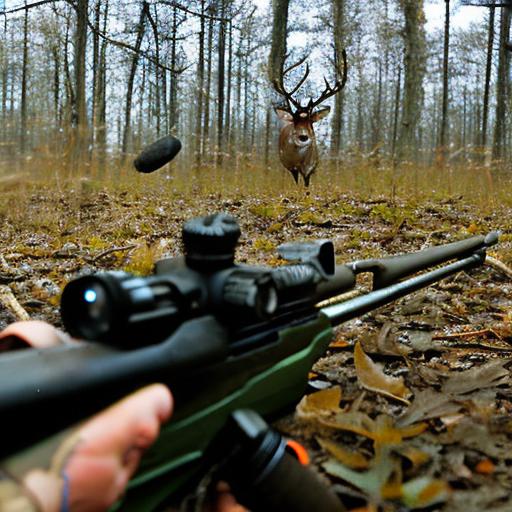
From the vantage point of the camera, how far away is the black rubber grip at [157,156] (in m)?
4.92

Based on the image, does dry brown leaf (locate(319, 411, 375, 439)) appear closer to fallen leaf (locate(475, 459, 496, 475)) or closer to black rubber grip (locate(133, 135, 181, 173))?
fallen leaf (locate(475, 459, 496, 475))

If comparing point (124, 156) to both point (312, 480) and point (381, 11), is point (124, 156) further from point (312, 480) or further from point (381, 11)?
point (381, 11)

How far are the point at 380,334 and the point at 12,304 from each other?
67.6 inches

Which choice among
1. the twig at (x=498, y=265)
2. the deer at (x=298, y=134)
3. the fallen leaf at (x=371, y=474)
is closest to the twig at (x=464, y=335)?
the twig at (x=498, y=265)

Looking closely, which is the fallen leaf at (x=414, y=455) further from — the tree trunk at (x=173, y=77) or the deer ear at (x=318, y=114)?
the deer ear at (x=318, y=114)

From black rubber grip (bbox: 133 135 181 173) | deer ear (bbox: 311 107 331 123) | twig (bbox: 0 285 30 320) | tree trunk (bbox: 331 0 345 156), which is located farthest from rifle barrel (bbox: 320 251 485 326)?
tree trunk (bbox: 331 0 345 156)

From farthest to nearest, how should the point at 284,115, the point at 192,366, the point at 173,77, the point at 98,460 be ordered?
1. the point at 284,115
2. the point at 173,77
3. the point at 192,366
4. the point at 98,460

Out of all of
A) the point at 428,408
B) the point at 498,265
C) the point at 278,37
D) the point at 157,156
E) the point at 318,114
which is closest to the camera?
the point at 428,408

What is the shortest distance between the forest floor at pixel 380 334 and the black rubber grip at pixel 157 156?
555mm

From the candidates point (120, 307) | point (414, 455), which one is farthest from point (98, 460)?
point (414, 455)

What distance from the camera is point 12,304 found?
2.36 m

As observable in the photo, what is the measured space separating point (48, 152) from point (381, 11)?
15709mm

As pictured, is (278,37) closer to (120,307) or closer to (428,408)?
(428,408)

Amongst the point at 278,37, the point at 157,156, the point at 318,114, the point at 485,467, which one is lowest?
the point at 485,467
